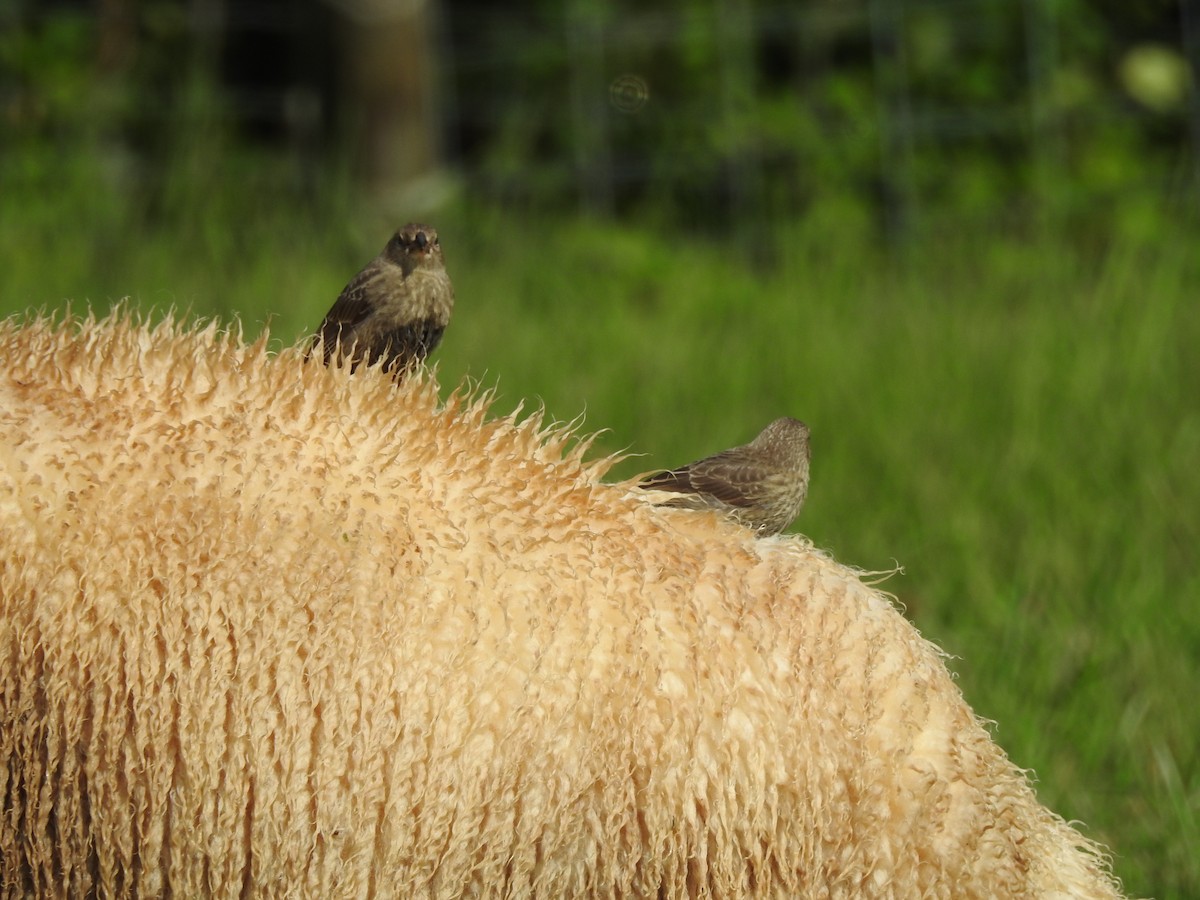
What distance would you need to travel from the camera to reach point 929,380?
14.4ft

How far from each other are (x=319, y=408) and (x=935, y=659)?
2.03ft

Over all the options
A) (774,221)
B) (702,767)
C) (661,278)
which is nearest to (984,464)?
(661,278)

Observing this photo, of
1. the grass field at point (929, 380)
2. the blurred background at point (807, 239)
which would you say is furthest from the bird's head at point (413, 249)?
the blurred background at point (807, 239)

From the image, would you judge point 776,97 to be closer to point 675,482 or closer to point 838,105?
point 838,105

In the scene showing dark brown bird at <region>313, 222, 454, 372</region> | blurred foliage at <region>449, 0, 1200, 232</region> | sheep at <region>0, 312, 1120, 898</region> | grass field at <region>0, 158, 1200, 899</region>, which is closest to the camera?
sheep at <region>0, 312, 1120, 898</region>

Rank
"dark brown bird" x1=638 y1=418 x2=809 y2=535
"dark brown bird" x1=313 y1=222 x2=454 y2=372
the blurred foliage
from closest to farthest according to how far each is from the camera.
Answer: "dark brown bird" x1=638 y1=418 x2=809 y2=535
"dark brown bird" x1=313 y1=222 x2=454 y2=372
the blurred foliage

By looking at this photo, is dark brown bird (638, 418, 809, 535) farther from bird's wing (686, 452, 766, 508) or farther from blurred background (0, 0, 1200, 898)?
blurred background (0, 0, 1200, 898)

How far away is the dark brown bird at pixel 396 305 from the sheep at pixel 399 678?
0.32m

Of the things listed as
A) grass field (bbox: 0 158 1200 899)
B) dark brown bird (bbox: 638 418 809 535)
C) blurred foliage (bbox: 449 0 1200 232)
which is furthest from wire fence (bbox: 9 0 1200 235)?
dark brown bird (bbox: 638 418 809 535)

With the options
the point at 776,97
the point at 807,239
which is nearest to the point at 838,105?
the point at 776,97

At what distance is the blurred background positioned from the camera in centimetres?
340

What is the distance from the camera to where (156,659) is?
123 centimetres

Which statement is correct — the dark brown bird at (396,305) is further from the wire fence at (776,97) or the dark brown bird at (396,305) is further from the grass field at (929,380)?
the wire fence at (776,97)

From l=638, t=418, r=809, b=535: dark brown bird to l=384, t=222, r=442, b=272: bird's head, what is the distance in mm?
378
